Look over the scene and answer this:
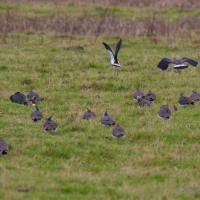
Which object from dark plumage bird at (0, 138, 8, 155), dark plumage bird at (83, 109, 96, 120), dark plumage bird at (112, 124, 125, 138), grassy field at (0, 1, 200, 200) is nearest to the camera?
grassy field at (0, 1, 200, 200)

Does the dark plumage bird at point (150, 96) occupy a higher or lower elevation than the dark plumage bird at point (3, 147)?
lower

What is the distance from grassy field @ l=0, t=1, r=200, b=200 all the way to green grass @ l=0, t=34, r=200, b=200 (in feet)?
0.05

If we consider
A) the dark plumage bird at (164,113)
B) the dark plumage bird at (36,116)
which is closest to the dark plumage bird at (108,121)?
the dark plumage bird at (164,113)

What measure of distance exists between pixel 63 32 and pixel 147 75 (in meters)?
7.35

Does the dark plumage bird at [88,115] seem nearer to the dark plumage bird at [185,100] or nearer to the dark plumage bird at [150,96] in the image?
the dark plumage bird at [150,96]

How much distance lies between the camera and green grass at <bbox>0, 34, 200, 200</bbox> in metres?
8.63

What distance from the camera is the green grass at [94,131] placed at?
8633 mm

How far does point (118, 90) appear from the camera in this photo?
603 inches

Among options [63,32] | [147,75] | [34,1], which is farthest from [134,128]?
[34,1]

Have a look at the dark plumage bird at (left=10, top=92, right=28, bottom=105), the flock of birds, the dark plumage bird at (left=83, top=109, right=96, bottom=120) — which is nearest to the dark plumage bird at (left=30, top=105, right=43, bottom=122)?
the flock of birds

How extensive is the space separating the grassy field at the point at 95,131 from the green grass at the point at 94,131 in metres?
0.02

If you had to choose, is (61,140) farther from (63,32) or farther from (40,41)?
(63,32)

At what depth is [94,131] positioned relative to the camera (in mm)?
11344

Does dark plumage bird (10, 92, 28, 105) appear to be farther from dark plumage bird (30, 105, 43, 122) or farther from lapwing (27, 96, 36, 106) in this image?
dark plumage bird (30, 105, 43, 122)
